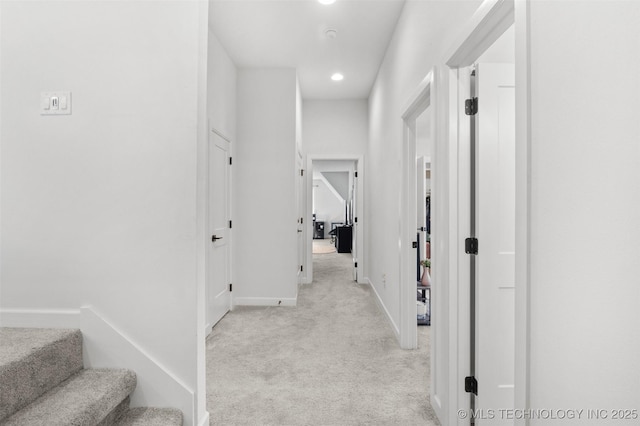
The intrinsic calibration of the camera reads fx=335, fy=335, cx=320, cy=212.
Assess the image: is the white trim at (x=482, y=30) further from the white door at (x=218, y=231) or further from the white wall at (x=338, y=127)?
the white wall at (x=338, y=127)

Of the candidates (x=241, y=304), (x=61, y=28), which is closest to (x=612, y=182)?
(x=61, y=28)

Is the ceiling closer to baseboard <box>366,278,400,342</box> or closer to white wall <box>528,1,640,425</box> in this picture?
white wall <box>528,1,640,425</box>

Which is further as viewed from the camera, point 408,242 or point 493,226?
point 408,242

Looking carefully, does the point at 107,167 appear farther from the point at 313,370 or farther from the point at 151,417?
the point at 313,370

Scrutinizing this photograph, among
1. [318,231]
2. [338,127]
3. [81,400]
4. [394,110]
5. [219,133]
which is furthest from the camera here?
[318,231]

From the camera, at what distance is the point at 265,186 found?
4.20m

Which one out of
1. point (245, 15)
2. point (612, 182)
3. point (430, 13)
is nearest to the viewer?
point (612, 182)

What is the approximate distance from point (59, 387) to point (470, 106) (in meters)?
2.35

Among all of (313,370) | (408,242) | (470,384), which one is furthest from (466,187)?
(313,370)

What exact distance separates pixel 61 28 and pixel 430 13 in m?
2.06

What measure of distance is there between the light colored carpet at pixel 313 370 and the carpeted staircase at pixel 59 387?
51 centimetres

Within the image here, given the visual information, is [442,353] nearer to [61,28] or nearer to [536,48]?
[536,48]

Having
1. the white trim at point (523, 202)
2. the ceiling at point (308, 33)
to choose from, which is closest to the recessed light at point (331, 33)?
the ceiling at point (308, 33)

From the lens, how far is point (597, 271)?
805 mm
